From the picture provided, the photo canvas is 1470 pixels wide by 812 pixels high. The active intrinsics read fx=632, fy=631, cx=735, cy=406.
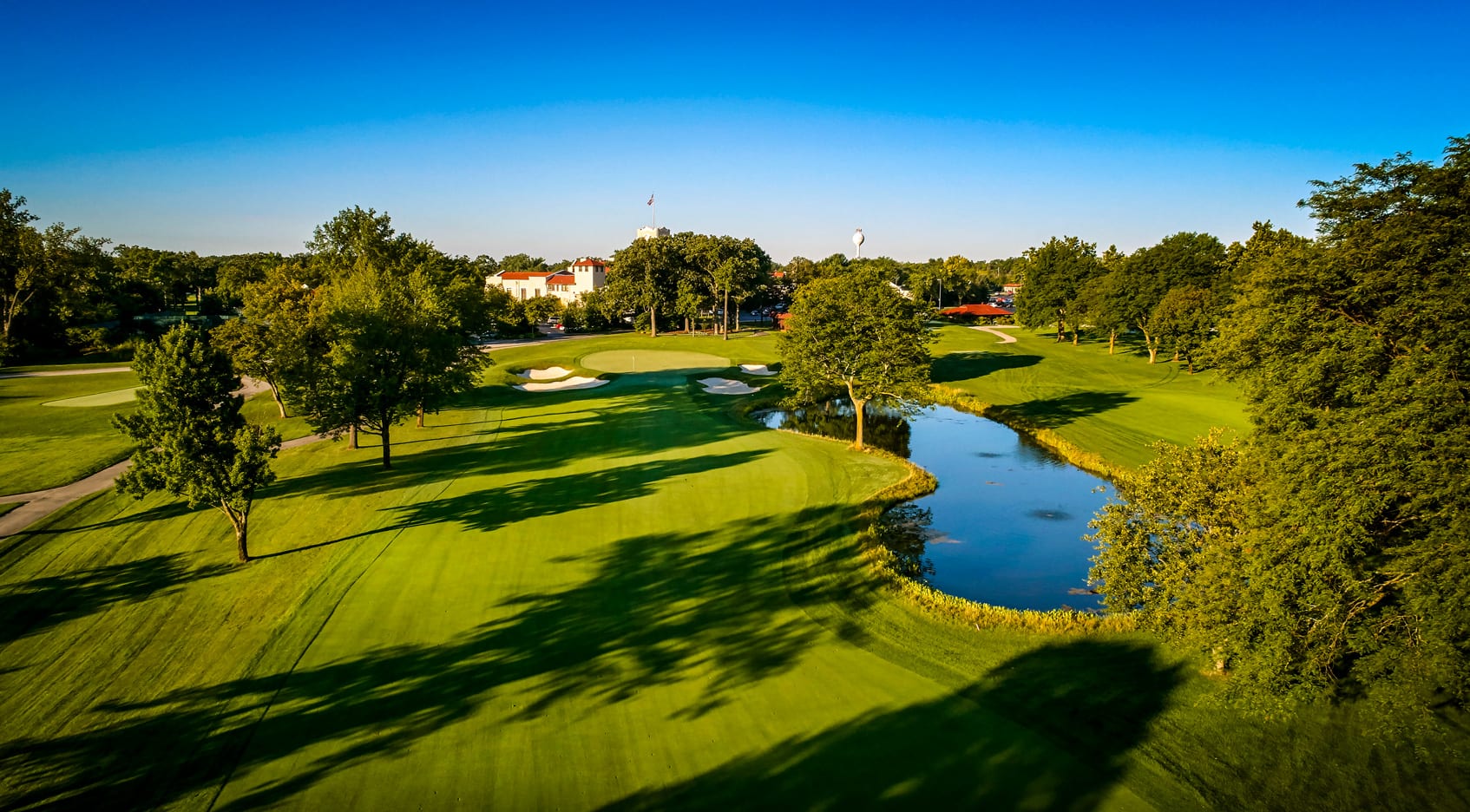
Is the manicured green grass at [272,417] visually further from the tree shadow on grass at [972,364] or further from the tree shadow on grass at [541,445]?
the tree shadow on grass at [972,364]

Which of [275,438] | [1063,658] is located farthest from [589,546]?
[1063,658]

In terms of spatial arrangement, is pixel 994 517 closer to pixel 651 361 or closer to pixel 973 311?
pixel 651 361

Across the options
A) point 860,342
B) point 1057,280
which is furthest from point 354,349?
point 1057,280

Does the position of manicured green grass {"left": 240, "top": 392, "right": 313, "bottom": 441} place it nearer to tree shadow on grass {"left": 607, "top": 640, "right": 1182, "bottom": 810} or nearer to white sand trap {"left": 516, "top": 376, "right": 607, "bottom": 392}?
white sand trap {"left": 516, "top": 376, "right": 607, "bottom": 392}

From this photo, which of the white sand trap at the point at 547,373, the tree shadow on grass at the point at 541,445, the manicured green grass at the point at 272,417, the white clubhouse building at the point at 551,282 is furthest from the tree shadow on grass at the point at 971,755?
the white clubhouse building at the point at 551,282

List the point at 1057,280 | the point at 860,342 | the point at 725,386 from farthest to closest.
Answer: the point at 1057,280 → the point at 725,386 → the point at 860,342
